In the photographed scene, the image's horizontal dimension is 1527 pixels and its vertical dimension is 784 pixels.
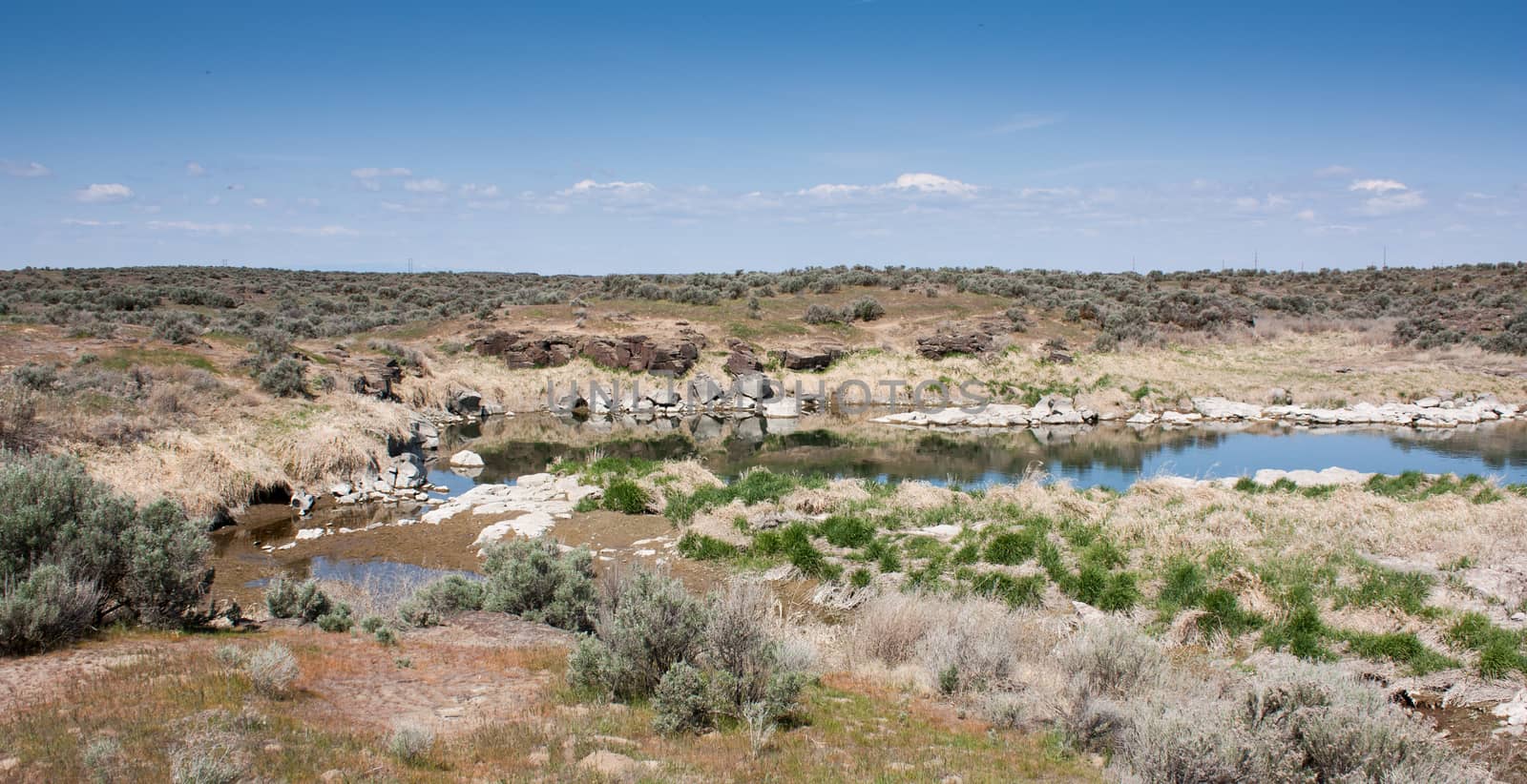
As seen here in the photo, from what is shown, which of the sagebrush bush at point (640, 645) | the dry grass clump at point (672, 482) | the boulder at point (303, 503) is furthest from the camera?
the boulder at point (303, 503)

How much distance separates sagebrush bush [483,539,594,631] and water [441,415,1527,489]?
12.4 meters

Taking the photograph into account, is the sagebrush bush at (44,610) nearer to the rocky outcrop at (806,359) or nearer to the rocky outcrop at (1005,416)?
the rocky outcrop at (1005,416)

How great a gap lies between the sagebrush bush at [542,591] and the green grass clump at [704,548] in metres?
3.71

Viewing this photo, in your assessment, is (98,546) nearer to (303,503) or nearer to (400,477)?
(303,503)

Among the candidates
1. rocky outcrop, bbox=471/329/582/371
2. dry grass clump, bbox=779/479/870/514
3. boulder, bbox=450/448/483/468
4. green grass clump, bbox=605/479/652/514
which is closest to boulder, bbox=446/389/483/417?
rocky outcrop, bbox=471/329/582/371

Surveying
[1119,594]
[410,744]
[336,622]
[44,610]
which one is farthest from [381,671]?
[1119,594]

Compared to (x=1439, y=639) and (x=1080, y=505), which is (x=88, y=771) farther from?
(x=1080, y=505)

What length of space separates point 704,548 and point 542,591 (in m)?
4.49

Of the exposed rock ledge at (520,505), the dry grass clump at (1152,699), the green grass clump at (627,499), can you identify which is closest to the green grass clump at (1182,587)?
the dry grass clump at (1152,699)

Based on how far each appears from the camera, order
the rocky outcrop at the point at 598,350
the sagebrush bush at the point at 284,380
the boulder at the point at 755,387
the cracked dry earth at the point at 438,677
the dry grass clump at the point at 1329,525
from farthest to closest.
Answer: the rocky outcrop at the point at 598,350
the boulder at the point at 755,387
the sagebrush bush at the point at 284,380
the dry grass clump at the point at 1329,525
the cracked dry earth at the point at 438,677

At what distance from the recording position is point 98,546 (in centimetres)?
802

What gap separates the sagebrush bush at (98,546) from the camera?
7719mm

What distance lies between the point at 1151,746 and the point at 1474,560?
742 cm

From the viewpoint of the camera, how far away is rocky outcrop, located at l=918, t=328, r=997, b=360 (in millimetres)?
41875
